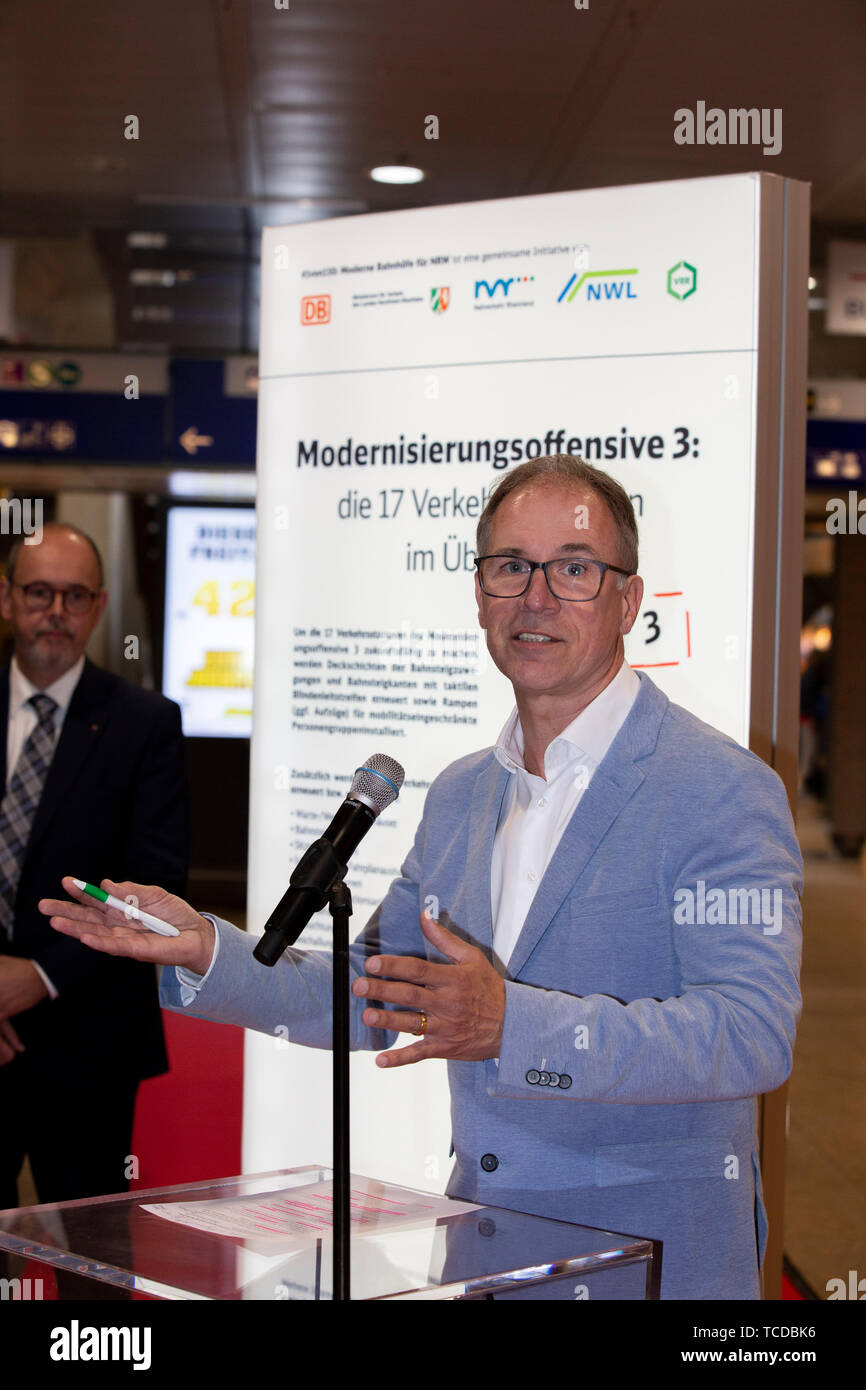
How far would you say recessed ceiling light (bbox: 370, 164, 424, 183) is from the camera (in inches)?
259

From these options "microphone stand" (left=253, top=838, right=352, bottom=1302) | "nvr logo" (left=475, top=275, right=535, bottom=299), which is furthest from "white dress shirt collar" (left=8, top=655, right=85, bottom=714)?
"microphone stand" (left=253, top=838, right=352, bottom=1302)

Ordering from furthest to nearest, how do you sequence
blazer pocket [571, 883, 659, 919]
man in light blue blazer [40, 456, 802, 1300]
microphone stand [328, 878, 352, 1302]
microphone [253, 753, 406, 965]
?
blazer pocket [571, 883, 659, 919] → man in light blue blazer [40, 456, 802, 1300] → microphone [253, 753, 406, 965] → microphone stand [328, 878, 352, 1302]

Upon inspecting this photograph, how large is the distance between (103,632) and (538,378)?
7387mm

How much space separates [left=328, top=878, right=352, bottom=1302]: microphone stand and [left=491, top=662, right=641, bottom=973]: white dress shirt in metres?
0.47

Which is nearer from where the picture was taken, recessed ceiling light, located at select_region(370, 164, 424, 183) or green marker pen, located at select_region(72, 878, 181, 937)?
green marker pen, located at select_region(72, 878, 181, 937)

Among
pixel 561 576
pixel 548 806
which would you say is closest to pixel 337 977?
pixel 548 806

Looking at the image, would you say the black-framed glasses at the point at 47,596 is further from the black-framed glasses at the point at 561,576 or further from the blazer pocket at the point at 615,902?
the blazer pocket at the point at 615,902

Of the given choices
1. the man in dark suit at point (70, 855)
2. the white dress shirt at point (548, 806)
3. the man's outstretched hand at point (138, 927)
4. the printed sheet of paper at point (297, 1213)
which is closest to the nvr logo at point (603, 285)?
the white dress shirt at point (548, 806)

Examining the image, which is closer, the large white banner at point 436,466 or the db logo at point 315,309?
the large white banner at point 436,466

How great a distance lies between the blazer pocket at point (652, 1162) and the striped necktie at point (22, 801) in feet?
5.70

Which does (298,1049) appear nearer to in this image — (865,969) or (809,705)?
(865,969)

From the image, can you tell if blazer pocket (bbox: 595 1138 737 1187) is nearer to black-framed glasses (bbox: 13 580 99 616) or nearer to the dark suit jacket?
the dark suit jacket

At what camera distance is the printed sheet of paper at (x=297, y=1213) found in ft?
4.56

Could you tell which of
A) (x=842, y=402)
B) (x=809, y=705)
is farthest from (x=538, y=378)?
(x=809, y=705)
